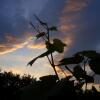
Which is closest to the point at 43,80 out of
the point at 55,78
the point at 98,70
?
the point at 55,78

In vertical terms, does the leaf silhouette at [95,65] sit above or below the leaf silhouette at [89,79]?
above

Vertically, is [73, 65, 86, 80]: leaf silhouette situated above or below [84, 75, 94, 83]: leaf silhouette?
above

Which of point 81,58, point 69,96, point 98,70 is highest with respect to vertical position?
point 81,58

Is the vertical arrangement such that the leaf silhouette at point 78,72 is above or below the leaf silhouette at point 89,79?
above

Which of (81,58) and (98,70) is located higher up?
(81,58)

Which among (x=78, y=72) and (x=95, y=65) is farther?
(x=78, y=72)

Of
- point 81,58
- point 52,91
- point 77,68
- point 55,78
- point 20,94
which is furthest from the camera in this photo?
point 77,68

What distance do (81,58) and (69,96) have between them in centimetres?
43

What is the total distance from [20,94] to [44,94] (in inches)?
7.0

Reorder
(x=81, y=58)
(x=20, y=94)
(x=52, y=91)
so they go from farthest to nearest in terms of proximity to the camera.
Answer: (x=81, y=58)
(x=20, y=94)
(x=52, y=91)

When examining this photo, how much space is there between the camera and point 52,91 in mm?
1637

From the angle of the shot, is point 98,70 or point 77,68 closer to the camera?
point 98,70

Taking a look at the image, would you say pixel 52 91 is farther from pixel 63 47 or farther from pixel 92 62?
pixel 63 47

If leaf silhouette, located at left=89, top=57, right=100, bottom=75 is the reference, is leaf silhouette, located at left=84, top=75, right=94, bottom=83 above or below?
below
